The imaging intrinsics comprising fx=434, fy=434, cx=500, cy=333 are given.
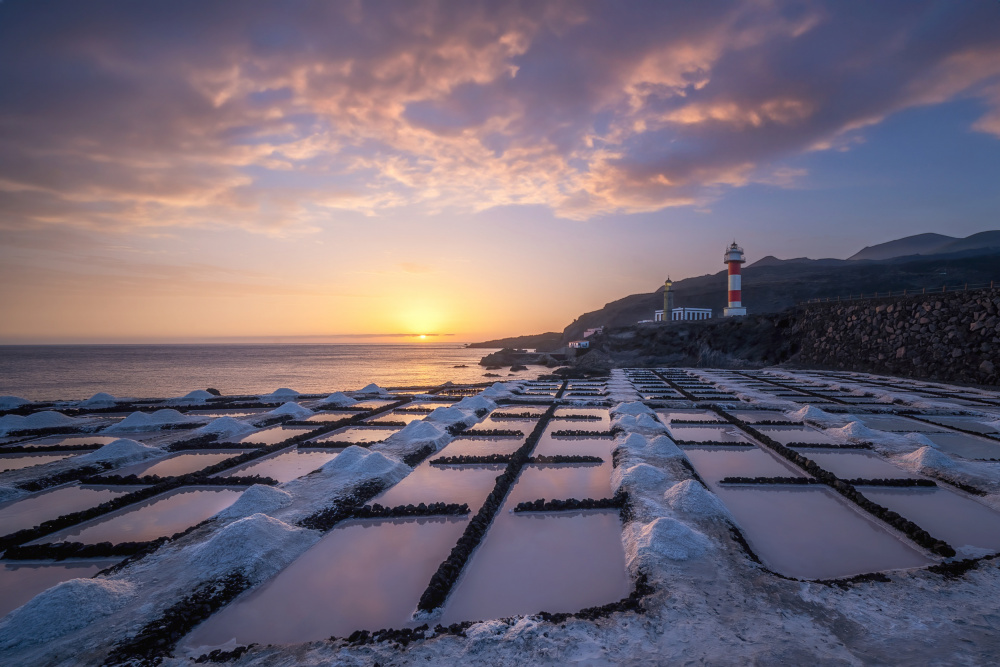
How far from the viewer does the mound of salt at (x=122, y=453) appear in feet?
33.3

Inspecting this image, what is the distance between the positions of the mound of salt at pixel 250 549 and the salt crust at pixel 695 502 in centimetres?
558

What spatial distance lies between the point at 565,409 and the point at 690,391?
7.51 meters

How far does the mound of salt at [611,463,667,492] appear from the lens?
314 inches

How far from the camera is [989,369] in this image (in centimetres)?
2030

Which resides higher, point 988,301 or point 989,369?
point 988,301

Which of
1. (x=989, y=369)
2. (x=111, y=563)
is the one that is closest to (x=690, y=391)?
(x=989, y=369)

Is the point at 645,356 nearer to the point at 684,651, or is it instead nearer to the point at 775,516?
the point at 775,516

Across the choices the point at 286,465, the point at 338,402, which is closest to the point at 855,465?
the point at 286,465

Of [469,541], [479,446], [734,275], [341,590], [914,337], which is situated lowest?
[479,446]

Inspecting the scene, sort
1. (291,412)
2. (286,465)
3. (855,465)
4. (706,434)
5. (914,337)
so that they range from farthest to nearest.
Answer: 1. (914,337)
2. (291,412)
3. (706,434)
4. (286,465)
5. (855,465)

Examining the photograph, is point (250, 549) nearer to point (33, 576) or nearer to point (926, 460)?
point (33, 576)

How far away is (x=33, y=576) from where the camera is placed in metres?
5.52

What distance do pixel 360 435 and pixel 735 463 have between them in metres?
10.2

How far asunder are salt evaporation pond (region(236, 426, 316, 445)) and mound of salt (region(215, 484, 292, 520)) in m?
5.17
